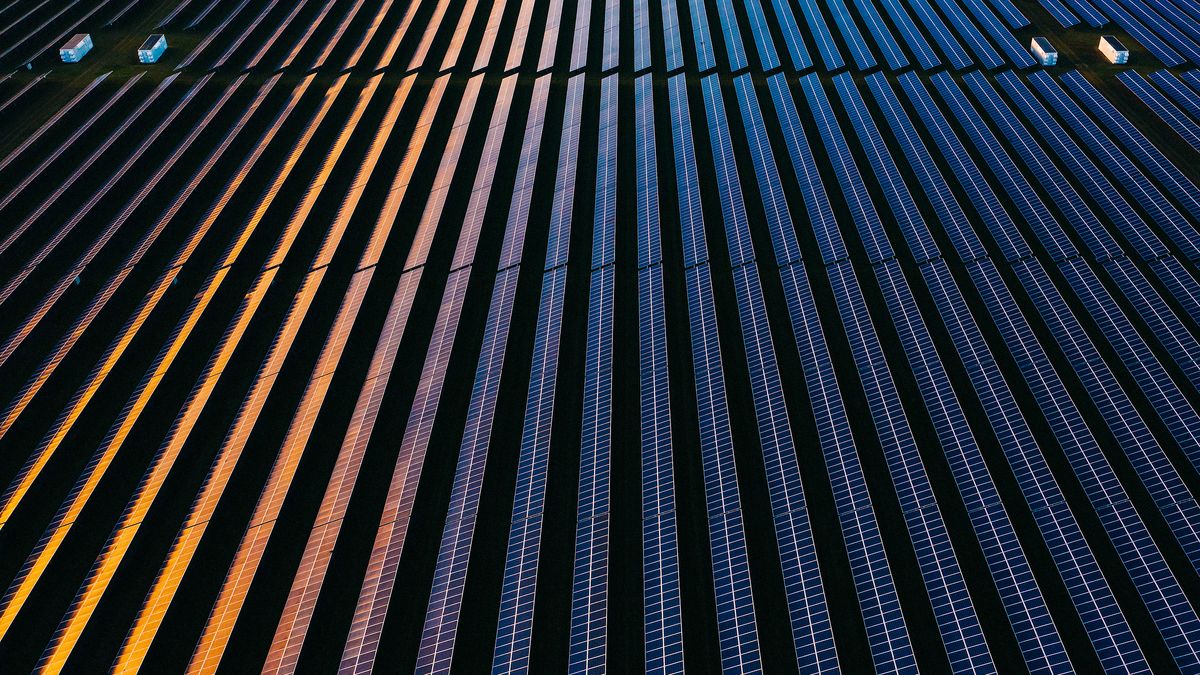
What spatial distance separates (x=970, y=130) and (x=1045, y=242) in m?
8.89

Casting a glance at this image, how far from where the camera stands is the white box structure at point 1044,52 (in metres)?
38.3

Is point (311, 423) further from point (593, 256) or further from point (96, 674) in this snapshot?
point (593, 256)

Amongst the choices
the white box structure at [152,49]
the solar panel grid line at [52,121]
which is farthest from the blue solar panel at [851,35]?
the solar panel grid line at [52,121]

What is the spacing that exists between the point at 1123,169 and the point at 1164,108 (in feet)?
21.6

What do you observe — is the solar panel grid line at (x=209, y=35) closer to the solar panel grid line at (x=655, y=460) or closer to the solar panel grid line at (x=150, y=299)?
the solar panel grid line at (x=150, y=299)

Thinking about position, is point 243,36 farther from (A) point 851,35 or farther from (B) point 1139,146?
(B) point 1139,146

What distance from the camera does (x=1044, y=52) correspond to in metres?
38.7

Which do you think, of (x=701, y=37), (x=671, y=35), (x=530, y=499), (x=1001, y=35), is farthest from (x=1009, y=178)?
(x=530, y=499)

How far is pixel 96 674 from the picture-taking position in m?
17.1

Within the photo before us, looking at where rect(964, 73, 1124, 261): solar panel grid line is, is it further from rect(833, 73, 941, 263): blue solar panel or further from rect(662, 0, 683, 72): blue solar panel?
rect(662, 0, 683, 72): blue solar panel

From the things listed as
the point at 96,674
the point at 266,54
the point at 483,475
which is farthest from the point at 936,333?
the point at 266,54

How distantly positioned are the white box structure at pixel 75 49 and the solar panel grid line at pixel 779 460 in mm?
38629

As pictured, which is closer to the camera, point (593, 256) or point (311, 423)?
point (311, 423)

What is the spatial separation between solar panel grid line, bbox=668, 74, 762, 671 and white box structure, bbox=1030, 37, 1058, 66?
21.4 metres
